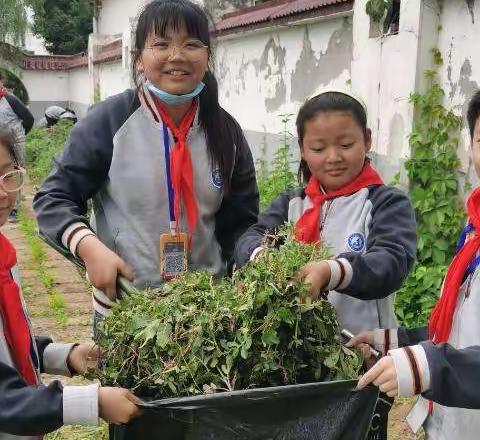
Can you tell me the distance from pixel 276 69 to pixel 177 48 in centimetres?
505

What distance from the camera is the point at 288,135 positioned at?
659cm

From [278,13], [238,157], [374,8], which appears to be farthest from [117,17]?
[238,157]

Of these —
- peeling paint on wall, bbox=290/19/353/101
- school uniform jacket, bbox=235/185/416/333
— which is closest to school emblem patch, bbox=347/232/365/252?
school uniform jacket, bbox=235/185/416/333

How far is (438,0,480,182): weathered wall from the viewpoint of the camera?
3822mm

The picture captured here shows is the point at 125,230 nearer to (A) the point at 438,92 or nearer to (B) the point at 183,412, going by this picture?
(B) the point at 183,412

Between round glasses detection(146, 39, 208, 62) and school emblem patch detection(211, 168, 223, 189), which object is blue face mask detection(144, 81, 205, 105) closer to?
round glasses detection(146, 39, 208, 62)

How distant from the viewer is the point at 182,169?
6.47ft

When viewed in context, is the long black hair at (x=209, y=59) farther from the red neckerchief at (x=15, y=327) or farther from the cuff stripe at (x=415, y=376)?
the cuff stripe at (x=415, y=376)

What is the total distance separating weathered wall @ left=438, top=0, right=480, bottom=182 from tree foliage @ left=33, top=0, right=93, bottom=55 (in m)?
24.3

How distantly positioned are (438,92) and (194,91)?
2550 millimetres

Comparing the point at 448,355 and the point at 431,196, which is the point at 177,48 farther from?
the point at 431,196

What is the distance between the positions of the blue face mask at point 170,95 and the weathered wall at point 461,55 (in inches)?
91.4

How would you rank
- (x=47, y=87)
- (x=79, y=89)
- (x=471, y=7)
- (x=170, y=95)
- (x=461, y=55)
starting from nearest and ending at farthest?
(x=170, y=95) < (x=471, y=7) < (x=461, y=55) < (x=79, y=89) < (x=47, y=87)

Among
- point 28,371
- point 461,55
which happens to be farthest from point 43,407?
point 461,55
